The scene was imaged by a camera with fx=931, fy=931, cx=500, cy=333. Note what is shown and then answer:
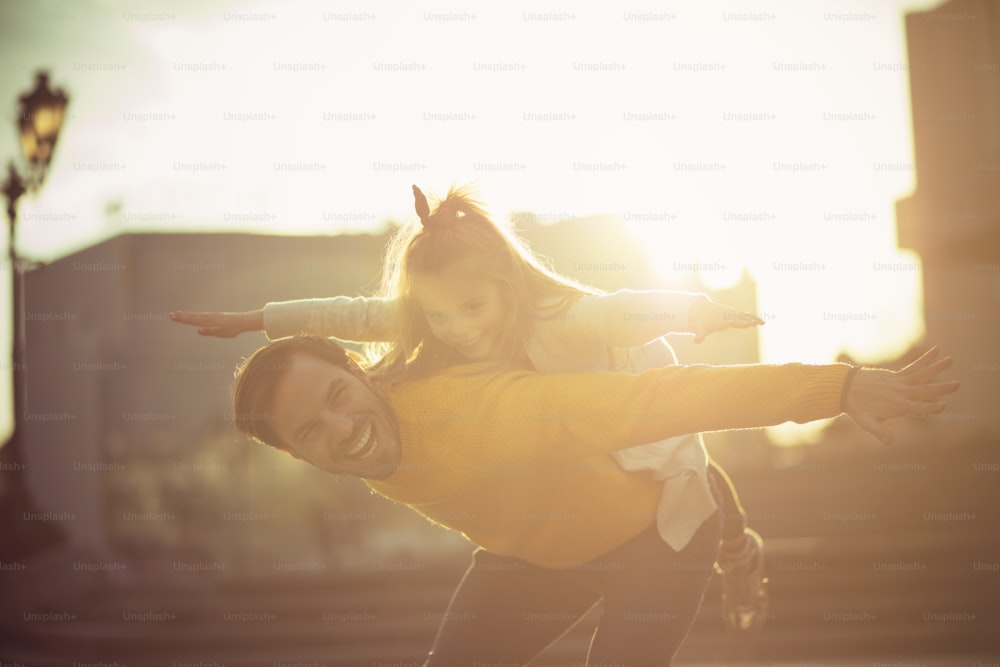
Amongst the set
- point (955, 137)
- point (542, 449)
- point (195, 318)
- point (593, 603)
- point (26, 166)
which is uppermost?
point (26, 166)

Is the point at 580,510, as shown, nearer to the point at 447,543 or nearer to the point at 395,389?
the point at 395,389

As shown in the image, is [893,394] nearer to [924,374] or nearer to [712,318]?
[924,374]

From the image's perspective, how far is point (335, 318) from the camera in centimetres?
348

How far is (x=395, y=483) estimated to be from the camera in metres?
2.88

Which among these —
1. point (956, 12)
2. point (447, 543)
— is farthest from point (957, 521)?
point (447, 543)

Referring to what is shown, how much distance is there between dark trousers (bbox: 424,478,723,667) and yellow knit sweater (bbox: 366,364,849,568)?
87 mm

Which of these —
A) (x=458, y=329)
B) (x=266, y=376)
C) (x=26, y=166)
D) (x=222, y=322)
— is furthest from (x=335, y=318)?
(x=26, y=166)

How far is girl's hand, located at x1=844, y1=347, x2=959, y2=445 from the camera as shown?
2064 mm

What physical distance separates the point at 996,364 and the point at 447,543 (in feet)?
36.9

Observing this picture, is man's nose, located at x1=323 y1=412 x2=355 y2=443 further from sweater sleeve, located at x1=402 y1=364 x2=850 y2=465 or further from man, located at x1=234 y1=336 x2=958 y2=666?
sweater sleeve, located at x1=402 y1=364 x2=850 y2=465

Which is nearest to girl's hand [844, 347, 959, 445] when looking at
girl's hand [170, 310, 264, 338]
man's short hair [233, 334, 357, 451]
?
man's short hair [233, 334, 357, 451]

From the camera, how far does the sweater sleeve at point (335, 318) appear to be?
342 cm

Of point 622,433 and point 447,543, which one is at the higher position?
point 622,433

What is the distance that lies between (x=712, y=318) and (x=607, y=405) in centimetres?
44
